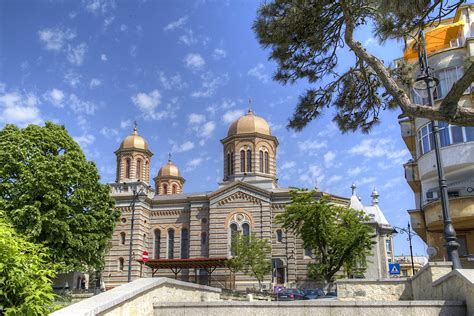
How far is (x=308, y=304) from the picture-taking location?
7.72m

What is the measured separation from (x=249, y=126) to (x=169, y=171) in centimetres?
1495

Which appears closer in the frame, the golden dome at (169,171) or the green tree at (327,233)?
the green tree at (327,233)

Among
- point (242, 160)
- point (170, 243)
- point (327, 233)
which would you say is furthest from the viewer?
point (242, 160)

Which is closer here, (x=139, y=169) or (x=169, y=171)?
(x=139, y=169)

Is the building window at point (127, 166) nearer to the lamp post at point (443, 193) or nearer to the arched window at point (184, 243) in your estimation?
the arched window at point (184, 243)

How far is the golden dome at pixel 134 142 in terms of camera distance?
4594 cm

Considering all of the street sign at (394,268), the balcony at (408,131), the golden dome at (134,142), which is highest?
the golden dome at (134,142)

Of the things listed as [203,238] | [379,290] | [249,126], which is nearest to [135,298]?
[379,290]

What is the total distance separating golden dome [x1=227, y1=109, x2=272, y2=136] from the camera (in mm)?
42562

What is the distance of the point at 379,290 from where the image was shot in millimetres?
10711

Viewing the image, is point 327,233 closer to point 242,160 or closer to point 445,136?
point 445,136

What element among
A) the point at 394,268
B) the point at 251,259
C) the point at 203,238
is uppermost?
the point at 203,238

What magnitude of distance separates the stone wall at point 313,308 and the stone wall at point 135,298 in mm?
329

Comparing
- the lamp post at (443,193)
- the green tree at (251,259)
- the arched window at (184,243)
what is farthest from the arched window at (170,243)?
the lamp post at (443,193)
